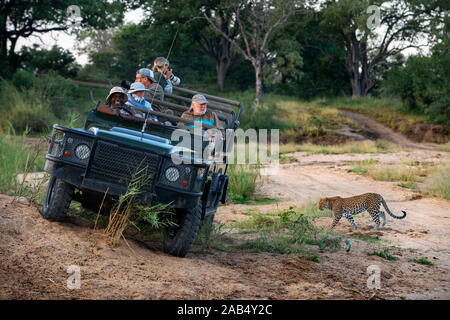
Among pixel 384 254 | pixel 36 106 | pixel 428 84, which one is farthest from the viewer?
pixel 428 84

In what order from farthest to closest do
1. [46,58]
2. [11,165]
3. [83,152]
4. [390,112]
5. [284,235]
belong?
[390,112]
[46,58]
[11,165]
[284,235]
[83,152]

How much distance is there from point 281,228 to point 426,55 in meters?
22.9

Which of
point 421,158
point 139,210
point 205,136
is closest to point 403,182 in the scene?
point 421,158

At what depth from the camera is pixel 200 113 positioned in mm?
6434

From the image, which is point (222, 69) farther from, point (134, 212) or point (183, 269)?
point (183, 269)

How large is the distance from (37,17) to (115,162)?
2181cm

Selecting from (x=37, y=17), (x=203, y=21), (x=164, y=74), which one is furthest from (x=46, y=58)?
(x=164, y=74)

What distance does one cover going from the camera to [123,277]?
4270 mm

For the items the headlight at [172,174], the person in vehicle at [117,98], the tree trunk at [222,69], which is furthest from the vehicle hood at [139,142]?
the tree trunk at [222,69]

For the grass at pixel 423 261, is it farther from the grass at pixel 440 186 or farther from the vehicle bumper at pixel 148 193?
the grass at pixel 440 186

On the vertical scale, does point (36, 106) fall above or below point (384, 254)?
below

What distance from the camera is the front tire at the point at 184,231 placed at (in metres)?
4.90

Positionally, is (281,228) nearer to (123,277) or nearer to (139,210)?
(139,210)
